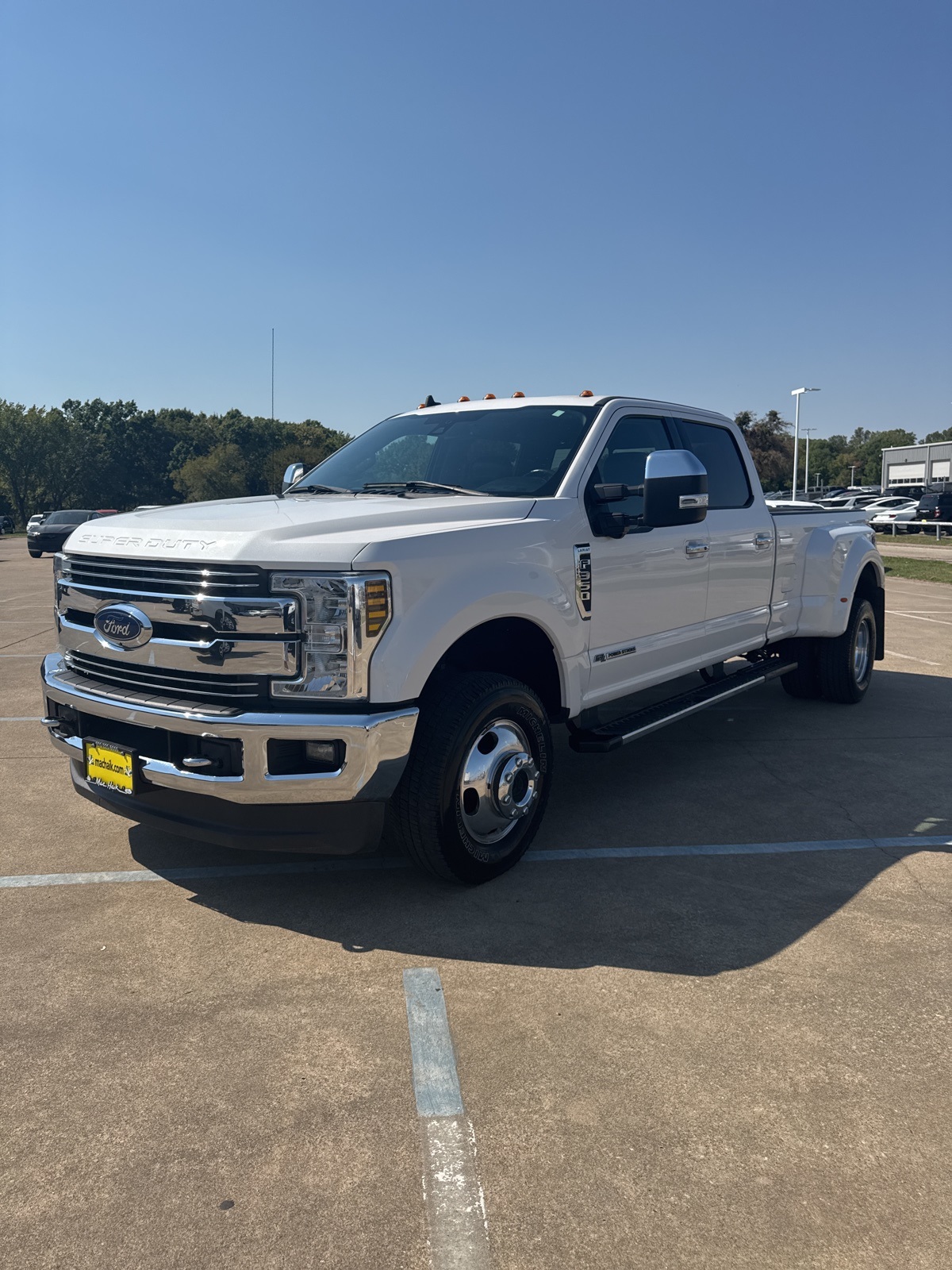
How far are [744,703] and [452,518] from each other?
15.1 ft

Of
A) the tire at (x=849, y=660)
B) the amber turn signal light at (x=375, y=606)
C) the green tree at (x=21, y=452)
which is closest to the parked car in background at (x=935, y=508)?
the tire at (x=849, y=660)

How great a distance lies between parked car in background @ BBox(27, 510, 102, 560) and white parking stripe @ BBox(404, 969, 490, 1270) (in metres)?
26.1

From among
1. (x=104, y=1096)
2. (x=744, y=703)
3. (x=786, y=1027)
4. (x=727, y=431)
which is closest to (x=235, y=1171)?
(x=104, y=1096)

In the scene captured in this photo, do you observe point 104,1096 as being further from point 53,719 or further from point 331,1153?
point 53,719

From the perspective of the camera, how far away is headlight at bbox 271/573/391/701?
132 inches

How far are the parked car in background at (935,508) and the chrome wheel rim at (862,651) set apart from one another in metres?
35.4

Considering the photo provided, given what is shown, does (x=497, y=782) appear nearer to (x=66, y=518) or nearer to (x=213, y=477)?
(x=66, y=518)

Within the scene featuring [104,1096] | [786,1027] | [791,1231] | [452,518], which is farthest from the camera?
[452,518]

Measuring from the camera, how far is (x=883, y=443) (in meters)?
163

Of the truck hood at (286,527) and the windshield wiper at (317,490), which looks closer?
the truck hood at (286,527)

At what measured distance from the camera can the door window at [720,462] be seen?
587cm

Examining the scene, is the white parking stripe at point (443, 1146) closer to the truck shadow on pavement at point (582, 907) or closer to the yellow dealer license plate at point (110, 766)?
the truck shadow on pavement at point (582, 907)

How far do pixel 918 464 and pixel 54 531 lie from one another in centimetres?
8165

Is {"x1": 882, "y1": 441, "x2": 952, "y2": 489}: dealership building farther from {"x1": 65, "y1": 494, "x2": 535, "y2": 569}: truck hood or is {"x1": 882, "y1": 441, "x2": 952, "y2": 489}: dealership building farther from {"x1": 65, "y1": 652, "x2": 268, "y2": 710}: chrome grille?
{"x1": 65, "y1": 652, "x2": 268, "y2": 710}: chrome grille
